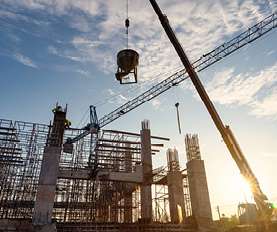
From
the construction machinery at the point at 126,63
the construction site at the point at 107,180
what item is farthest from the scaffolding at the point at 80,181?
the construction machinery at the point at 126,63

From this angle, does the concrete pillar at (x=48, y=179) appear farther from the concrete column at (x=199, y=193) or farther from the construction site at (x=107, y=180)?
the concrete column at (x=199, y=193)

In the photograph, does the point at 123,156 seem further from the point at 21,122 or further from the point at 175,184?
the point at 21,122

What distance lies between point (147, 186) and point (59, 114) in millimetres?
11343

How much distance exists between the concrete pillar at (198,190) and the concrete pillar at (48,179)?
11.4 m

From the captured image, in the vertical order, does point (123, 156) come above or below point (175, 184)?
above

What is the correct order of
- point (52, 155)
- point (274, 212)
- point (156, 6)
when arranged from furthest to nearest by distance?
point (52, 155)
point (156, 6)
point (274, 212)

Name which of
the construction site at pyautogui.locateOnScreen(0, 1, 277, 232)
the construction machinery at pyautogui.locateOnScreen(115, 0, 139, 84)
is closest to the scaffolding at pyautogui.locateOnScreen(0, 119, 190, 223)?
the construction site at pyautogui.locateOnScreen(0, 1, 277, 232)

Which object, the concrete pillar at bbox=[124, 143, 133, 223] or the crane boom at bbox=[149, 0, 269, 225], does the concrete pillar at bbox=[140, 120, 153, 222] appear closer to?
the concrete pillar at bbox=[124, 143, 133, 223]

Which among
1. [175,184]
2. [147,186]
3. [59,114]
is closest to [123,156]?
[147,186]

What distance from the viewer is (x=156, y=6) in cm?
1591

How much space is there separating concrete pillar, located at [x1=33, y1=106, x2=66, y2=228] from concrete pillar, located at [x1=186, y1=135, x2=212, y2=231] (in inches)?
448

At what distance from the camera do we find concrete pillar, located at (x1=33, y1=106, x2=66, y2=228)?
1925 centimetres

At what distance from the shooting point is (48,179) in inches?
809

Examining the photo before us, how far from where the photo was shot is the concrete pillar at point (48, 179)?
19250 mm
